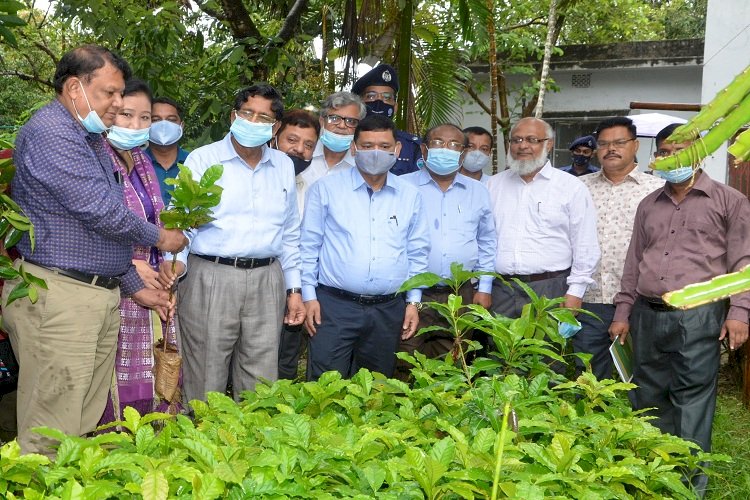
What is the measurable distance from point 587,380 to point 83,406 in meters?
2.11

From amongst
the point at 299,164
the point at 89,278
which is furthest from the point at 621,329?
the point at 89,278

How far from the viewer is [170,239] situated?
3533mm

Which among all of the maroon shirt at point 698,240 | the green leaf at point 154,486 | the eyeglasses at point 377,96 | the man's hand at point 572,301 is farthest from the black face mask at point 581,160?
the green leaf at point 154,486

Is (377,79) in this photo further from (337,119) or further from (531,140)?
(531,140)

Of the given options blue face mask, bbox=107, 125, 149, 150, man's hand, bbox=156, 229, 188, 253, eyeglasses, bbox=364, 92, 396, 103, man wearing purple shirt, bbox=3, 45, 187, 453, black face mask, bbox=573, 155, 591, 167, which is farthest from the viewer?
black face mask, bbox=573, 155, 591, 167

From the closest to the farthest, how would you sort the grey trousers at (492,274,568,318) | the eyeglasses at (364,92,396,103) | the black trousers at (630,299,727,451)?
1. the black trousers at (630,299,727,451)
2. the grey trousers at (492,274,568,318)
3. the eyeglasses at (364,92,396,103)

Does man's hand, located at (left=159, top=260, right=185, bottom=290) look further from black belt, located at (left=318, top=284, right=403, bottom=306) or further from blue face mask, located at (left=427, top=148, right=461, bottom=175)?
blue face mask, located at (left=427, top=148, right=461, bottom=175)

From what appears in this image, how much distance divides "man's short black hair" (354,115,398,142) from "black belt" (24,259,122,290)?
169cm

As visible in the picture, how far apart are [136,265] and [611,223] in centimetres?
295

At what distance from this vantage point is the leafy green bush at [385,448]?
1.71 m

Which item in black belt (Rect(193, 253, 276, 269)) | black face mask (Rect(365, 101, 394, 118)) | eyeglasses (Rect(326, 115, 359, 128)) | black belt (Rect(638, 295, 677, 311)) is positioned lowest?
black belt (Rect(638, 295, 677, 311))

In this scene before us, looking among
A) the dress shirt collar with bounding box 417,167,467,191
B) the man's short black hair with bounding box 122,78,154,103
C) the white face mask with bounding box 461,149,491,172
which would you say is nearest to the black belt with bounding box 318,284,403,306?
the dress shirt collar with bounding box 417,167,467,191

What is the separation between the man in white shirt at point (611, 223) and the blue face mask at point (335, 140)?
1607mm

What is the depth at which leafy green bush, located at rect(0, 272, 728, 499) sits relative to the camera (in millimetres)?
1707
